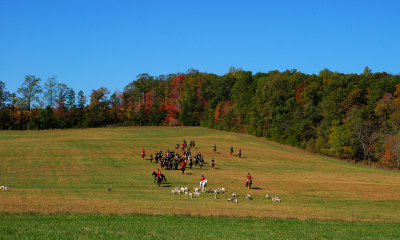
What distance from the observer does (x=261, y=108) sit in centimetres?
9300

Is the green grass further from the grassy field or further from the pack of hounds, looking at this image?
the pack of hounds

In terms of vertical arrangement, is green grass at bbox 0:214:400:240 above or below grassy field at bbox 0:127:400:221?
above

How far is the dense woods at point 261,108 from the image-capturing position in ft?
226

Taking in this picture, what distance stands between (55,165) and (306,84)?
59.9 metres

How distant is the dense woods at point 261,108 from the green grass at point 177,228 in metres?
49.4

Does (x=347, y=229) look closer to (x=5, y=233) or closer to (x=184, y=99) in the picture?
(x=5, y=233)

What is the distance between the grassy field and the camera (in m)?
22.1

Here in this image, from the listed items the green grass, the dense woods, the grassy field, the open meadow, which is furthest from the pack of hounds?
the dense woods

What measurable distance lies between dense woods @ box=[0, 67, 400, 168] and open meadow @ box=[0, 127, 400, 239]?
12.8 m

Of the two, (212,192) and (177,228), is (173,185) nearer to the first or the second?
(212,192)

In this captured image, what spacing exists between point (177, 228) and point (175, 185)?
19334 mm

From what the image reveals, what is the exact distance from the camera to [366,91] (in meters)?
73.6

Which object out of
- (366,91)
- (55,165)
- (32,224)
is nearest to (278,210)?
(32,224)

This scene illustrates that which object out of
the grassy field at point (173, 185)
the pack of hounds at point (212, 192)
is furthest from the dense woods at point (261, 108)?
the pack of hounds at point (212, 192)
